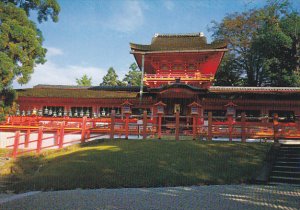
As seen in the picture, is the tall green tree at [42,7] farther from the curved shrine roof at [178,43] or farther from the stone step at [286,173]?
the stone step at [286,173]

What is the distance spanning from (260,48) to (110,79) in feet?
102

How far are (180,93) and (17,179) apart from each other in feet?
42.7

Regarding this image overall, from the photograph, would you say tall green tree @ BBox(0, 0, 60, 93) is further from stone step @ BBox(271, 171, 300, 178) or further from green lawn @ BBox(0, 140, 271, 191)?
stone step @ BBox(271, 171, 300, 178)

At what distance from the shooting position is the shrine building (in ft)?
70.6

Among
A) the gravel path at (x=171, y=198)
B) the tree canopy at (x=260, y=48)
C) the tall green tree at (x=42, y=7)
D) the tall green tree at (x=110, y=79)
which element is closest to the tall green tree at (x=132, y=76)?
the tall green tree at (x=110, y=79)

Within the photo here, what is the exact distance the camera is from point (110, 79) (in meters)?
57.9

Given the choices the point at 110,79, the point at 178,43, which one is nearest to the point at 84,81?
the point at 110,79

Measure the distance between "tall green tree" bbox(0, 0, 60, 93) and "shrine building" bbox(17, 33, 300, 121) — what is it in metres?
4.06

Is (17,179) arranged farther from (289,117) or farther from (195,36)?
(195,36)

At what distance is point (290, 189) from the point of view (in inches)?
346

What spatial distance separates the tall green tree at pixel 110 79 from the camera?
57125 mm

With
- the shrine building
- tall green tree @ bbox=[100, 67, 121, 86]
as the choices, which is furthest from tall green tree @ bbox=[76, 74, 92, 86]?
the shrine building

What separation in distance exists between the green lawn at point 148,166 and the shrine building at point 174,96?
8294 mm

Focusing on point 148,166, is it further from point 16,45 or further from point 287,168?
point 16,45
